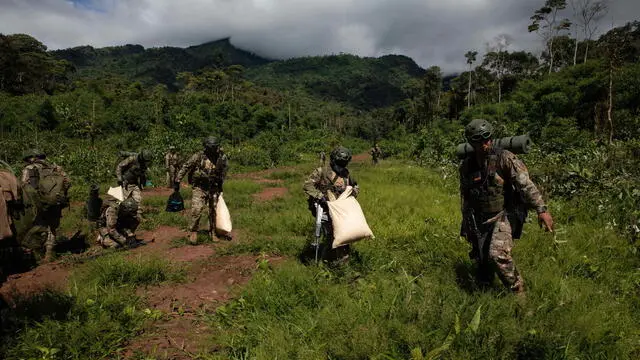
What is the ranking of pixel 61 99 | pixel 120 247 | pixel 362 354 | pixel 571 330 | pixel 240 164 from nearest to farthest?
pixel 362 354, pixel 571 330, pixel 120 247, pixel 240 164, pixel 61 99

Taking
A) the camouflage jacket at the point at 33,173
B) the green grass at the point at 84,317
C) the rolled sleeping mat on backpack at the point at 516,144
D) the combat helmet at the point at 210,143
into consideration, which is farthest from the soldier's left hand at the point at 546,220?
the camouflage jacket at the point at 33,173

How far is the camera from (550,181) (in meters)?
8.66

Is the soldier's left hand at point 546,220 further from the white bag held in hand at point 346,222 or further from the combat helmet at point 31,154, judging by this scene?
the combat helmet at point 31,154

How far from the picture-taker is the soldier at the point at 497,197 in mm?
3531

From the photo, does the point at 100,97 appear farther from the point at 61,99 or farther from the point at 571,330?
the point at 571,330

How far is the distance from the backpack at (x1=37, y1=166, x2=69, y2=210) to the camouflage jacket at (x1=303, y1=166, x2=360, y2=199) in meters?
4.51

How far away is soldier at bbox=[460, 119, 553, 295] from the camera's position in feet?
11.6

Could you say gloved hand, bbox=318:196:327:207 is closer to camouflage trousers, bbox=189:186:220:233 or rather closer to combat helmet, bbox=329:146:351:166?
combat helmet, bbox=329:146:351:166

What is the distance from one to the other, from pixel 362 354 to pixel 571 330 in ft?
6.00

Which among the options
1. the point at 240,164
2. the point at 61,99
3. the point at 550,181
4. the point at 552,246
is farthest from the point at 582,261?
the point at 61,99

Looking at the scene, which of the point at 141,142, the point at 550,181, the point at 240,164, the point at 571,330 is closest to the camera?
the point at 571,330

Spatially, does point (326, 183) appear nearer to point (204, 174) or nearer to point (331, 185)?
point (331, 185)

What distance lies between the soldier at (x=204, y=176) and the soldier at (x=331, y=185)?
254cm

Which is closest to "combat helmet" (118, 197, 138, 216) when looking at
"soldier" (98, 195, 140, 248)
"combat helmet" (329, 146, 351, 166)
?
"soldier" (98, 195, 140, 248)
